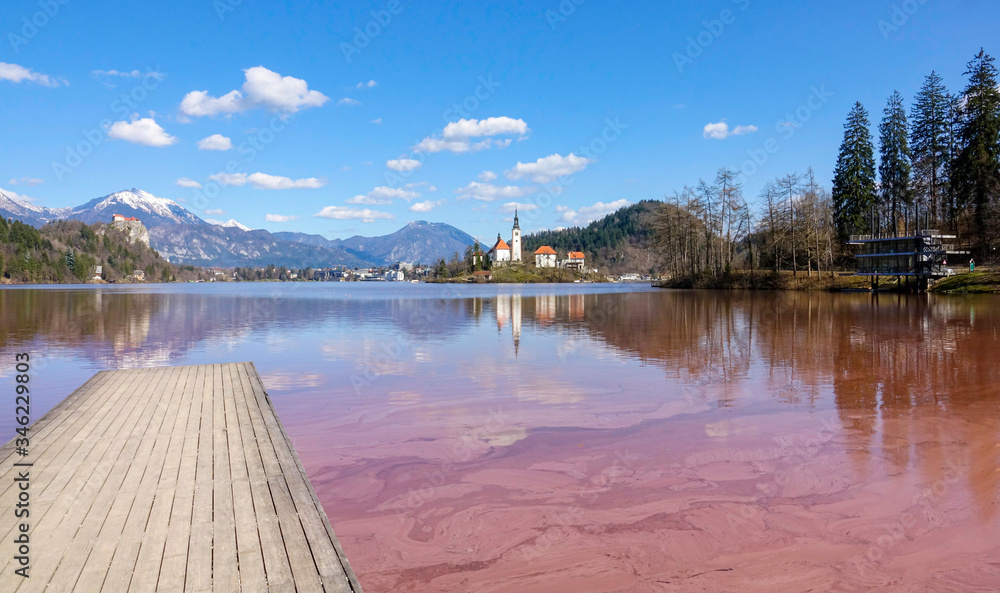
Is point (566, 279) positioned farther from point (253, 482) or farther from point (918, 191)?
point (253, 482)

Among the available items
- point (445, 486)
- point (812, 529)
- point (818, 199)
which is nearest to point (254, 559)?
point (445, 486)

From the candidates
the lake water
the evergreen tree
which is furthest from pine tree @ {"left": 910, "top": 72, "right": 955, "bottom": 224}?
the lake water

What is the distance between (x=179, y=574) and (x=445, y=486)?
11.0 ft

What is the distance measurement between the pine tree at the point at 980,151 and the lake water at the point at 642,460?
53.4 meters

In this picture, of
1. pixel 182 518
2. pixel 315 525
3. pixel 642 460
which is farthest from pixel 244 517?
pixel 642 460

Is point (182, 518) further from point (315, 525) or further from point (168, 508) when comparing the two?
point (315, 525)

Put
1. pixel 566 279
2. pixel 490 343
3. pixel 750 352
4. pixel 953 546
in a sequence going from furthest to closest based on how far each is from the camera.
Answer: pixel 566 279 < pixel 490 343 < pixel 750 352 < pixel 953 546

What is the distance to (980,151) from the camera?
189 feet

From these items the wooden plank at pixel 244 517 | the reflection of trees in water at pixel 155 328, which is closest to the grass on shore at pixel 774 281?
the reflection of trees in water at pixel 155 328

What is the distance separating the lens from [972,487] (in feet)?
21.1

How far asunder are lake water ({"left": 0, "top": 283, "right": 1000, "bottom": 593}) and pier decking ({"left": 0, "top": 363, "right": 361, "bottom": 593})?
32.9 inches

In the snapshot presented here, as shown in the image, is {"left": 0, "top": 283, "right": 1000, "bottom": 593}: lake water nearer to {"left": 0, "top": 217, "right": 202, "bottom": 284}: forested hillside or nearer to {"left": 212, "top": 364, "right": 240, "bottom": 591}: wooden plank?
{"left": 212, "top": 364, "right": 240, "bottom": 591}: wooden plank

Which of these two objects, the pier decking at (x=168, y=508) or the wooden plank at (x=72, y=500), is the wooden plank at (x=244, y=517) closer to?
the pier decking at (x=168, y=508)

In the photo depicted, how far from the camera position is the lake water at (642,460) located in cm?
497
